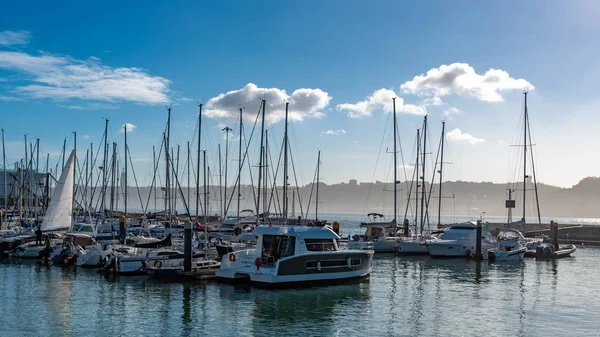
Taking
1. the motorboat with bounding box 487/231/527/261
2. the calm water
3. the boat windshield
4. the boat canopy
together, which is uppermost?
the boat canopy

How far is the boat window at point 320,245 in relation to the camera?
3506cm

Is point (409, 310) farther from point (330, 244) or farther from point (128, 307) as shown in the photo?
point (128, 307)

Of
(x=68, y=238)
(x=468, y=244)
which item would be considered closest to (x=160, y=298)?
(x=68, y=238)

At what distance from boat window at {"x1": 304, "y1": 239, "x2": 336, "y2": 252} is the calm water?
2512mm

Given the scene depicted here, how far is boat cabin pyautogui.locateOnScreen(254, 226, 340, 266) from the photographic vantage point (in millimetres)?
34531

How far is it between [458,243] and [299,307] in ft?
110

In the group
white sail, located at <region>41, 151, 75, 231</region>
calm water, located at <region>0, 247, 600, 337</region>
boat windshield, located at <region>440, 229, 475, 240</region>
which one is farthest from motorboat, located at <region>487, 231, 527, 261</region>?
white sail, located at <region>41, 151, 75, 231</region>

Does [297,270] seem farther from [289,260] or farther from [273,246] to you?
[273,246]

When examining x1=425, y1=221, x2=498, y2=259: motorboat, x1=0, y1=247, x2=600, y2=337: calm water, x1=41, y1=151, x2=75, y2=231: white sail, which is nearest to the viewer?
x1=0, y1=247, x2=600, y2=337: calm water

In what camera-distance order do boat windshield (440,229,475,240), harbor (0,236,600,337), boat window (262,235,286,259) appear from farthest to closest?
boat windshield (440,229,475,240) → boat window (262,235,286,259) → harbor (0,236,600,337)

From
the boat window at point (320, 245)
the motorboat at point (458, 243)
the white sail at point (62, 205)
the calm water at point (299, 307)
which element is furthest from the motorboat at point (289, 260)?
the motorboat at point (458, 243)

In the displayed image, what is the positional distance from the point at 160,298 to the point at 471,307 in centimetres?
1689

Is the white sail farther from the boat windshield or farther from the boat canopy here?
the boat windshield

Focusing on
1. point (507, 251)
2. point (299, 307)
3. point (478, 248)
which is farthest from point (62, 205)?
point (507, 251)
